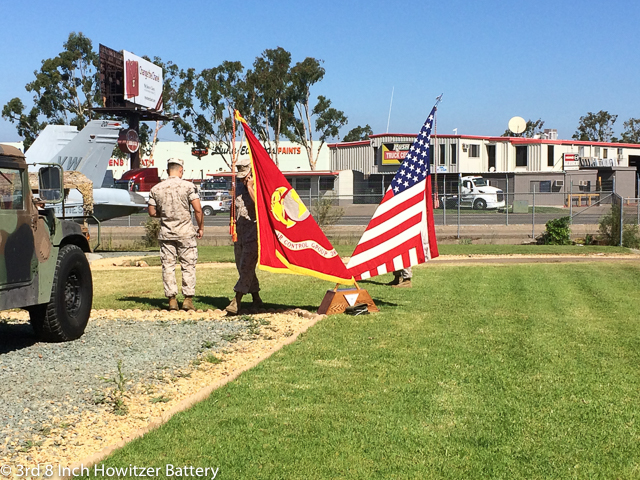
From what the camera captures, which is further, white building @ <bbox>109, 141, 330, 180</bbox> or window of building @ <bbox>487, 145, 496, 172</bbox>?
white building @ <bbox>109, 141, 330, 180</bbox>

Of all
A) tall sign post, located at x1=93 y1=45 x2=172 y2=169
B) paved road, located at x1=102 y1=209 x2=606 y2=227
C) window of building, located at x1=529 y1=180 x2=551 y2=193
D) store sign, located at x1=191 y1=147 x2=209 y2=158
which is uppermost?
tall sign post, located at x1=93 y1=45 x2=172 y2=169

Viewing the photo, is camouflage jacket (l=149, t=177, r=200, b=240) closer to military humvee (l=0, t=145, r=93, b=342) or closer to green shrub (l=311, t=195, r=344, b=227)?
military humvee (l=0, t=145, r=93, b=342)

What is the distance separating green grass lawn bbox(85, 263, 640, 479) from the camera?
176 inches

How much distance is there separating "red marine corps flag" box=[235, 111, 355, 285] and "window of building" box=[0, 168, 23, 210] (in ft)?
10.0

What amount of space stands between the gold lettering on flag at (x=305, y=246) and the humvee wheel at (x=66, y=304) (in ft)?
8.08

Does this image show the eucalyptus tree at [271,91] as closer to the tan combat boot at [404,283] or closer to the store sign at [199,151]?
the store sign at [199,151]

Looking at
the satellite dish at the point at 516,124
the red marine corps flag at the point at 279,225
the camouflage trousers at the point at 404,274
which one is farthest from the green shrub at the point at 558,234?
the satellite dish at the point at 516,124

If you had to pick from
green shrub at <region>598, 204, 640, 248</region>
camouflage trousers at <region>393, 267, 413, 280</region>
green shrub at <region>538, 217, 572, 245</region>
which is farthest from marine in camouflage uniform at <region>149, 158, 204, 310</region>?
green shrub at <region>598, 204, 640, 248</region>

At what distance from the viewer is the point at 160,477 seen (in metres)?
4.22

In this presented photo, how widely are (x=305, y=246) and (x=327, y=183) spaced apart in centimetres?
5447

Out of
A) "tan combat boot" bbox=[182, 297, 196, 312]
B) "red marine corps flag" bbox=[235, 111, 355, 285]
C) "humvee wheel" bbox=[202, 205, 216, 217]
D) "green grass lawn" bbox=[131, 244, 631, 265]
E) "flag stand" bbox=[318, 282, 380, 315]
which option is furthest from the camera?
"humvee wheel" bbox=[202, 205, 216, 217]

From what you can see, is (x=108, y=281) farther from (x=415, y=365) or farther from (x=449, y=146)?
(x=449, y=146)

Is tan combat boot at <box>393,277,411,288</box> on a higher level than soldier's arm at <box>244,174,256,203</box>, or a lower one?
lower

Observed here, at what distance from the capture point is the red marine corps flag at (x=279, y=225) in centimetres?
975
